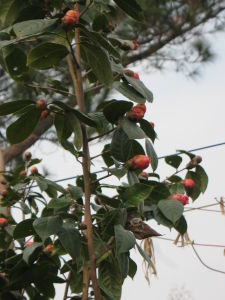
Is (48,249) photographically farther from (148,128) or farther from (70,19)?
(70,19)

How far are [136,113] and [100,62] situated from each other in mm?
88

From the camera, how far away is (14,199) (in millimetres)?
1315

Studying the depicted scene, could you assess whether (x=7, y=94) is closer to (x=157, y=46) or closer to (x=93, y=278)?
(x=157, y=46)

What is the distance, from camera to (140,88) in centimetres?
84

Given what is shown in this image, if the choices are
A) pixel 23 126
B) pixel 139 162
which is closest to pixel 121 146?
pixel 139 162

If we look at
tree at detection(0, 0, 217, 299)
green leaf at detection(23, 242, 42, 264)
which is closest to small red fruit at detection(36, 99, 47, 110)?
tree at detection(0, 0, 217, 299)

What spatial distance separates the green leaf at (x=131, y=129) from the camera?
776 millimetres

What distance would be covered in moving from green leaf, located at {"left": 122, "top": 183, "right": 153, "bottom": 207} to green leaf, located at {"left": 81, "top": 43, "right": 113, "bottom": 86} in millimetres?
151

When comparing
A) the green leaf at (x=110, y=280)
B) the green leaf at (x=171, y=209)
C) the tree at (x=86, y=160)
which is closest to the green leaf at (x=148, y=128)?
the tree at (x=86, y=160)

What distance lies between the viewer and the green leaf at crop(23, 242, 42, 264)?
33.2 inches

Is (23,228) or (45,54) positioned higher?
(45,54)

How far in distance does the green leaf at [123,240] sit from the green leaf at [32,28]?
286 mm

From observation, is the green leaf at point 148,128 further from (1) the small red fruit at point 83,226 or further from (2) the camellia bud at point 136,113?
(1) the small red fruit at point 83,226

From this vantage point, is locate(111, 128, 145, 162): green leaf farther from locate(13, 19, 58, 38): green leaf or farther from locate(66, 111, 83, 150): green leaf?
locate(13, 19, 58, 38): green leaf
